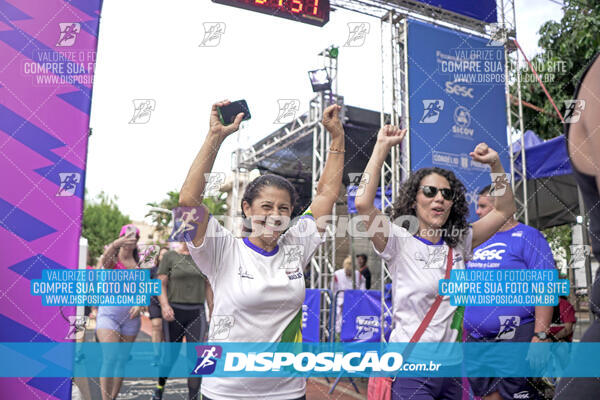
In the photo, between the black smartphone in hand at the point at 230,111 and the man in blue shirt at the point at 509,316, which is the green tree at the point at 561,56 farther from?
the black smartphone in hand at the point at 230,111

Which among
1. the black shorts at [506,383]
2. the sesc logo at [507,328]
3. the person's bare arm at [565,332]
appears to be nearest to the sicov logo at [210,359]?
the black shorts at [506,383]

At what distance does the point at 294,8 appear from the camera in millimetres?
5020

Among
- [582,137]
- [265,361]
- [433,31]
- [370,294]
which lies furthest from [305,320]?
[582,137]

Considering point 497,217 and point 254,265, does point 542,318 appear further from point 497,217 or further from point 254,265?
point 254,265

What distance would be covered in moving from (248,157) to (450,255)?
29.2ft

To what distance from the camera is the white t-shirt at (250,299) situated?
203 centimetres

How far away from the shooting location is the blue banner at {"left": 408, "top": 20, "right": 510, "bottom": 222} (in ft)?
19.0

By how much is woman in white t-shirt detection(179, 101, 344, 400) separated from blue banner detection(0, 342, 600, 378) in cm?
6

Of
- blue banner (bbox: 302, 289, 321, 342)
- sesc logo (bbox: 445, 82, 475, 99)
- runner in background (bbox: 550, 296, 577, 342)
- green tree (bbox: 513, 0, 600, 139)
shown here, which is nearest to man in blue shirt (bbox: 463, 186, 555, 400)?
runner in background (bbox: 550, 296, 577, 342)

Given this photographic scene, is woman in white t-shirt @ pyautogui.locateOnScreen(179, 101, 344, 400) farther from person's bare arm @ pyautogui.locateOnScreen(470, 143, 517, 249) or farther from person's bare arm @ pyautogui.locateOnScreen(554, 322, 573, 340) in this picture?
person's bare arm @ pyautogui.locateOnScreen(554, 322, 573, 340)

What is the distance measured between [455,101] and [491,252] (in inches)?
120

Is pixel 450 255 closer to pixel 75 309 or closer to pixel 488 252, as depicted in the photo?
pixel 488 252

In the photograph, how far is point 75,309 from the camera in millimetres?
3426

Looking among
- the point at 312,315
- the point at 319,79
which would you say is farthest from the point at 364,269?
the point at 319,79
